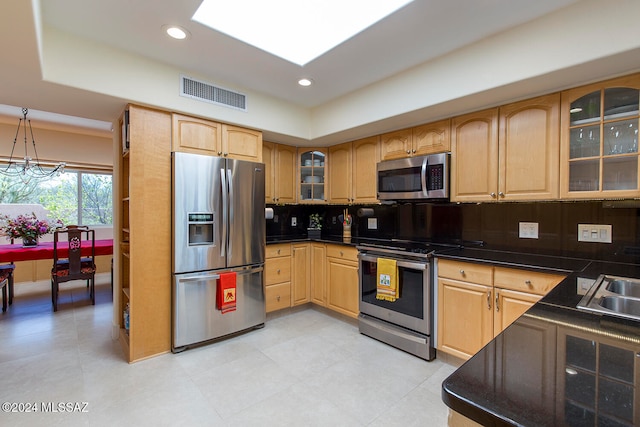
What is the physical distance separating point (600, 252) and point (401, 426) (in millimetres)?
1848

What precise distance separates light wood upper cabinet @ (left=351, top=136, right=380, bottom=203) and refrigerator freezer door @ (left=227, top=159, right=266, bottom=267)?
3.59ft

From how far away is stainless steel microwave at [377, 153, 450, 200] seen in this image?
2.65m

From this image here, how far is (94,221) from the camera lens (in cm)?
571

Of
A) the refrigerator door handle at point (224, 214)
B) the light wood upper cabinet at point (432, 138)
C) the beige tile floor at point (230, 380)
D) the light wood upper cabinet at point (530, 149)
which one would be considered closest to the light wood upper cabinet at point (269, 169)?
the refrigerator door handle at point (224, 214)

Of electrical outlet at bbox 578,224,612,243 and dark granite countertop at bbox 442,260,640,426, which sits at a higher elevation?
electrical outlet at bbox 578,224,612,243

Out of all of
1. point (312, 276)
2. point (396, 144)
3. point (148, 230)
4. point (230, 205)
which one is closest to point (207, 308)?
point (148, 230)

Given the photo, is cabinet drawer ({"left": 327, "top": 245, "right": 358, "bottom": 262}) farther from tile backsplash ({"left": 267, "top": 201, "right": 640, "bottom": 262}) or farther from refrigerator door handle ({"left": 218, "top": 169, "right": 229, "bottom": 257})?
refrigerator door handle ({"left": 218, "top": 169, "right": 229, "bottom": 257})

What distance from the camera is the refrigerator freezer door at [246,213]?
282 cm

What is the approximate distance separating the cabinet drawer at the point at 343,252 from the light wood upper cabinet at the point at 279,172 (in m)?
0.85

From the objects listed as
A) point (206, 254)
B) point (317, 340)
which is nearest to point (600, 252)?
point (317, 340)

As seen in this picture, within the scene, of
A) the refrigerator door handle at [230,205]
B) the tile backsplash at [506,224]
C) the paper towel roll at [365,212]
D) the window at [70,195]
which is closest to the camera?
the tile backsplash at [506,224]

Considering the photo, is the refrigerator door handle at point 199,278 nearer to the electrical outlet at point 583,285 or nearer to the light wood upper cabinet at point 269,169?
the light wood upper cabinet at point 269,169

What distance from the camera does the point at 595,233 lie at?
2.14 metres

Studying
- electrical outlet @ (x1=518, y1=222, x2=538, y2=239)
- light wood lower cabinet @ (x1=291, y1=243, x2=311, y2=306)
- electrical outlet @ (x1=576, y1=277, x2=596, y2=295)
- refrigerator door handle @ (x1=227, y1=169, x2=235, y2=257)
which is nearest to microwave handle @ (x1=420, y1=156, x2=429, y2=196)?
electrical outlet @ (x1=518, y1=222, x2=538, y2=239)
